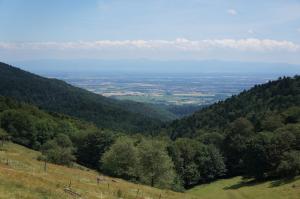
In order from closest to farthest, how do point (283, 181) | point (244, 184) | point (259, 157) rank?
1. point (283, 181)
2. point (244, 184)
3. point (259, 157)

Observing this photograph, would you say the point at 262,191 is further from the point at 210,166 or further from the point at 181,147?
the point at 181,147

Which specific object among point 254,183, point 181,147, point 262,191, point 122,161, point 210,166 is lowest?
point 210,166

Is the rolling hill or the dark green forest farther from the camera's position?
the rolling hill

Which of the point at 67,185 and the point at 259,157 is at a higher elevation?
the point at 67,185

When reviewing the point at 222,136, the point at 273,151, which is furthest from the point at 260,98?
the point at 273,151

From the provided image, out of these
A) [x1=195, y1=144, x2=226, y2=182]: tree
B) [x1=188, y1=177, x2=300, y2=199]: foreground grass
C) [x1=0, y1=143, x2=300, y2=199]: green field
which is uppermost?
[x1=0, y1=143, x2=300, y2=199]: green field

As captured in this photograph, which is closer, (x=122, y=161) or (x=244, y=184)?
(x=122, y=161)

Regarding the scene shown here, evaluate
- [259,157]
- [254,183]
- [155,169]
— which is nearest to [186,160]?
[259,157]

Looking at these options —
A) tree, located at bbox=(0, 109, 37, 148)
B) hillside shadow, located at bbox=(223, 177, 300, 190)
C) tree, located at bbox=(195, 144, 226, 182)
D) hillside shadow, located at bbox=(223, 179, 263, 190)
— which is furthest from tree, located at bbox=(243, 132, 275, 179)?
tree, located at bbox=(0, 109, 37, 148)

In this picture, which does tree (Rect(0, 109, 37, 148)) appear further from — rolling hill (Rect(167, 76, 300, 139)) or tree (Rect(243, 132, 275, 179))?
rolling hill (Rect(167, 76, 300, 139))

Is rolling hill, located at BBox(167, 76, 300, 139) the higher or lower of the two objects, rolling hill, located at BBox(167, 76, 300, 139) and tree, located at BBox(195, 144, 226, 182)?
the higher

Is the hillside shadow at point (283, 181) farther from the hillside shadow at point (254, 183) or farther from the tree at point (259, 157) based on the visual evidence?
the tree at point (259, 157)

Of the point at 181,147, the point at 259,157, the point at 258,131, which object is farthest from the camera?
the point at 258,131

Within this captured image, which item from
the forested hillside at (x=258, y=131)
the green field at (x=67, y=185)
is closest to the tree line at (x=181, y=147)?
the forested hillside at (x=258, y=131)
